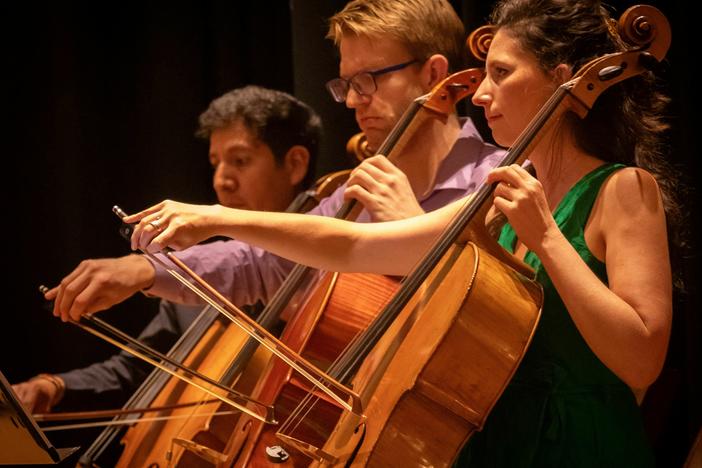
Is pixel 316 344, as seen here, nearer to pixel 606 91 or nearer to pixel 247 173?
pixel 606 91

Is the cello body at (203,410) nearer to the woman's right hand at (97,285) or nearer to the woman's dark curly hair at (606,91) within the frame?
the woman's right hand at (97,285)

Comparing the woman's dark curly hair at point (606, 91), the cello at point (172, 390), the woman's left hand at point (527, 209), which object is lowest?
the cello at point (172, 390)

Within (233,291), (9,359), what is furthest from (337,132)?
(9,359)

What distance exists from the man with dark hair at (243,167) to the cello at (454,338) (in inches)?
50.3

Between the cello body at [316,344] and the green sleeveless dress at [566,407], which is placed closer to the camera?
the green sleeveless dress at [566,407]

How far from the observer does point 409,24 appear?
7.73 ft

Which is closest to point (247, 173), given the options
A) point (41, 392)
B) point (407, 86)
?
point (407, 86)

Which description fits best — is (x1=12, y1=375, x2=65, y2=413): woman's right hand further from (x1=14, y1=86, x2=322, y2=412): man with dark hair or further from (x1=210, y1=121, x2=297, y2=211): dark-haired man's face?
(x1=210, y1=121, x2=297, y2=211): dark-haired man's face

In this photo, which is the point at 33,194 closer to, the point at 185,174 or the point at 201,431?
the point at 185,174

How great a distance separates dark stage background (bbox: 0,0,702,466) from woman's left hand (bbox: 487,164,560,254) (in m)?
2.01

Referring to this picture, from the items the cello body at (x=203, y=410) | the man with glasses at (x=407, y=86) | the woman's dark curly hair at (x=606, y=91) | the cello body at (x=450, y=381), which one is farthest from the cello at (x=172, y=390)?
the woman's dark curly hair at (x=606, y=91)

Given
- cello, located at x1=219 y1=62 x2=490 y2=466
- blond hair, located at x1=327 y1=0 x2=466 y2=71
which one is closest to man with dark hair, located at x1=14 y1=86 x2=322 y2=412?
blond hair, located at x1=327 y1=0 x2=466 y2=71

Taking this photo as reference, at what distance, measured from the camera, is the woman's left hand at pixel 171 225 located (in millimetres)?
1515

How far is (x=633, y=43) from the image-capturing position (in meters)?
1.64
